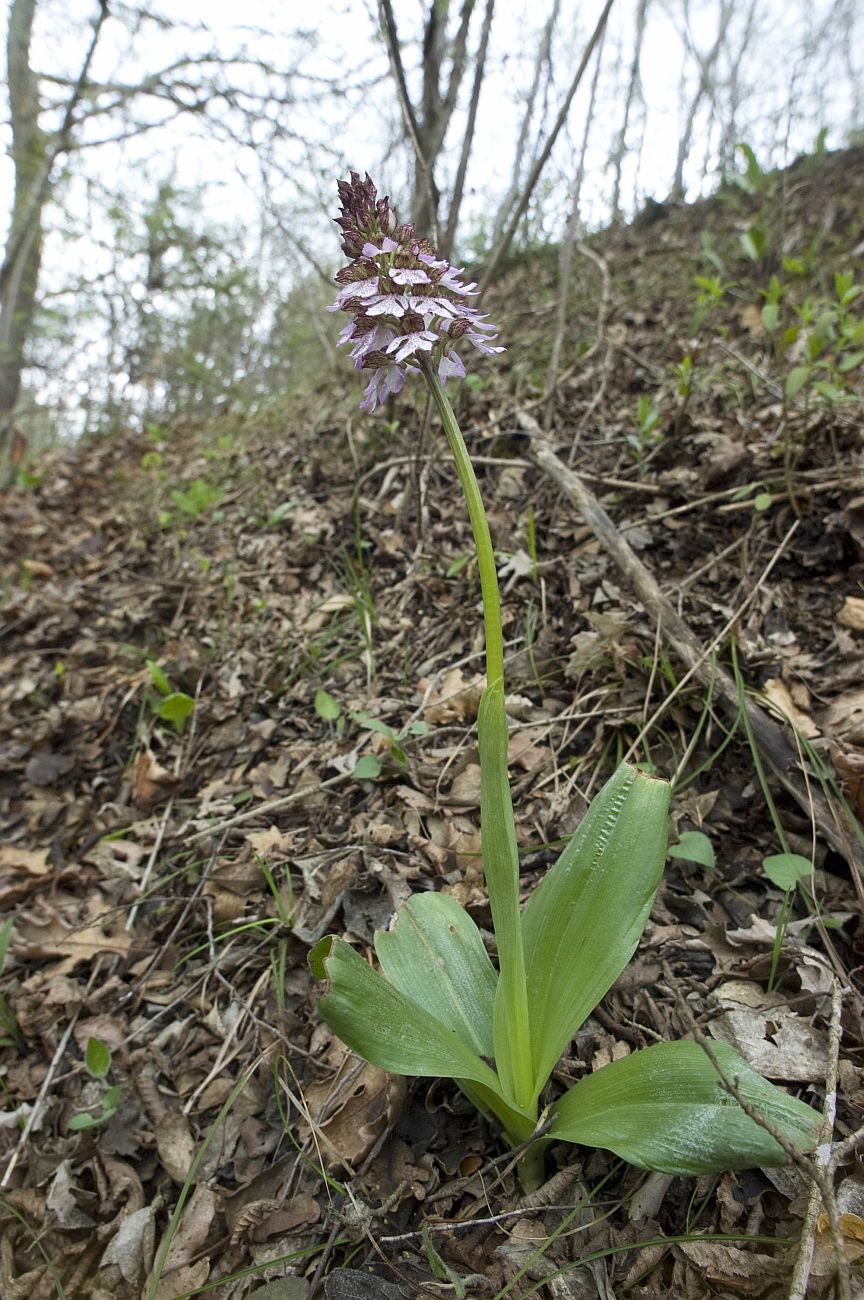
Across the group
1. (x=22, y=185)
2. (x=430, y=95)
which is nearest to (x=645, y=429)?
(x=430, y=95)

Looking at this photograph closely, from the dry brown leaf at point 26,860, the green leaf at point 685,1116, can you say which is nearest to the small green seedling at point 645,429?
the green leaf at point 685,1116

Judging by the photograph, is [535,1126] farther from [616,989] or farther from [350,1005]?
[350,1005]

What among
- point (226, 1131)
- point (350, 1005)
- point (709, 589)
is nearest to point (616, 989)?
point (350, 1005)

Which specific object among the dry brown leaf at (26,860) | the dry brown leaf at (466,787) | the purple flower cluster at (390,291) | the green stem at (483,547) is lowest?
the dry brown leaf at (26,860)

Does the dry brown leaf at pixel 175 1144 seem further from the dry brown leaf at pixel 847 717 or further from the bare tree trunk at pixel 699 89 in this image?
the bare tree trunk at pixel 699 89

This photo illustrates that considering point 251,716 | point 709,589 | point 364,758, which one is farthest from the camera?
point 251,716

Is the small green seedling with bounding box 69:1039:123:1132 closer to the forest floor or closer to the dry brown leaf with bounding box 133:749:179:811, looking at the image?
the forest floor
